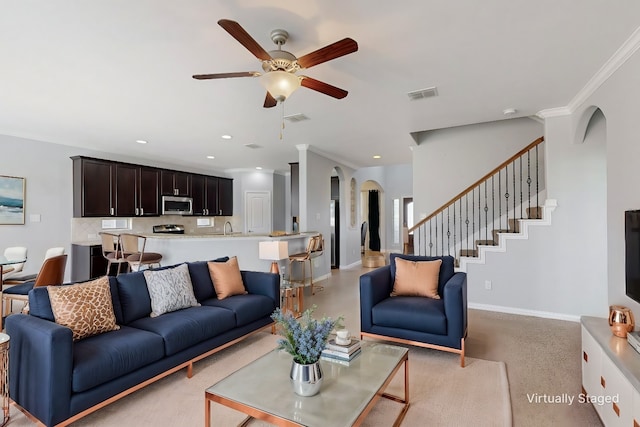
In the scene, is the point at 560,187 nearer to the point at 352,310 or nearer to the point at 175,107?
the point at 352,310

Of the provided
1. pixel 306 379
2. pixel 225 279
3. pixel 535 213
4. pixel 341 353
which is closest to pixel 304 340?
pixel 306 379

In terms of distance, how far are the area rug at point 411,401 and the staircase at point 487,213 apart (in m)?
2.35

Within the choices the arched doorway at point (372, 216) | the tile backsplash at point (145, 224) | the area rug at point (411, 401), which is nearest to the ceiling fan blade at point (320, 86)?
the area rug at point (411, 401)

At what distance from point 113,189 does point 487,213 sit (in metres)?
6.92

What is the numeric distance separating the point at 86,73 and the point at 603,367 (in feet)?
14.9

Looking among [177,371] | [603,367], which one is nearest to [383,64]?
[603,367]

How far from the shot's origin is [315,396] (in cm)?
183

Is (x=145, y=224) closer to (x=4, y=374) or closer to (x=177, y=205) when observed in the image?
(x=177, y=205)

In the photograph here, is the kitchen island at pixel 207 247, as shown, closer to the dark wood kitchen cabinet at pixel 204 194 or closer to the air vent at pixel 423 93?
the air vent at pixel 423 93

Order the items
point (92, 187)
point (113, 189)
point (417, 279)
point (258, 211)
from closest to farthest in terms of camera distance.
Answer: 1. point (417, 279)
2. point (92, 187)
3. point (113, 189)
4. point (258, 211)

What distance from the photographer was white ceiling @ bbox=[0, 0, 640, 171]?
216 cm

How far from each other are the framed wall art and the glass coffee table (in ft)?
16.9

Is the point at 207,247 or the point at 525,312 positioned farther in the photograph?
the point at 207,247

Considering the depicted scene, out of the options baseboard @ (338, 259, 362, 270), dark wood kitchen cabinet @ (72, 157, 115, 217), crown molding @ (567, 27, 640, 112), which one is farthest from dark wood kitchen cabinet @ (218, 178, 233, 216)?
crown molding @ (567, 27, 640, 112)
